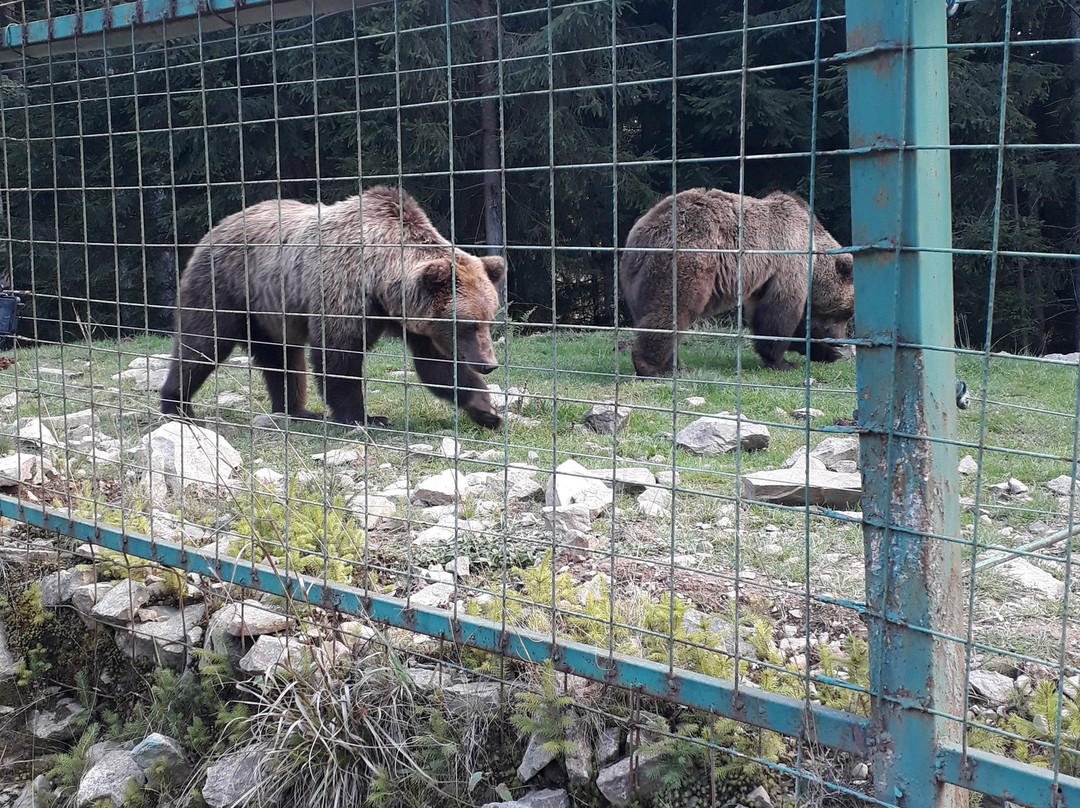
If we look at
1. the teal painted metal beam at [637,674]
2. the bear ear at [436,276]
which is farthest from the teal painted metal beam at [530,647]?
the bear ear at [436,276]

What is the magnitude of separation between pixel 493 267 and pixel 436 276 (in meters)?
0.94

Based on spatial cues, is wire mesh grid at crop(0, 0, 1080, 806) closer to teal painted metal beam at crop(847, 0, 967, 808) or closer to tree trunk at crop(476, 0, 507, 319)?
teal painted metal beam at crop(847, 0, 967, 808)

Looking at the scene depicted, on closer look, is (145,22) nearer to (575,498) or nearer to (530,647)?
(575,498)

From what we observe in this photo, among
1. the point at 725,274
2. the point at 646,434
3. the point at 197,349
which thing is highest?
the point at 725,274

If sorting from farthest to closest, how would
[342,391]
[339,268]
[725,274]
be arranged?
1. [725,274]
2. [342,391]
3. [339,268]

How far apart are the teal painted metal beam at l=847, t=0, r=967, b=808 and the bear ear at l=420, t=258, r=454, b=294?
4.18 metres

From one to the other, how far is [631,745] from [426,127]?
42.7 ft

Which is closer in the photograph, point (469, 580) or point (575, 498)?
point (469, 580)

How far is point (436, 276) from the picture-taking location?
241 inches

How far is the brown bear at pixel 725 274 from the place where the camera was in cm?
857

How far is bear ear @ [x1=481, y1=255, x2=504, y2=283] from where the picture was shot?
689 centimetres

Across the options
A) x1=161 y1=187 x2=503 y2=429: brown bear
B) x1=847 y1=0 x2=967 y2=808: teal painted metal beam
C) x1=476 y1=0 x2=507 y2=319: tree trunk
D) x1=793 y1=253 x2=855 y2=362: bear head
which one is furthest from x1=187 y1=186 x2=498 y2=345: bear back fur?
x1=476 y1=0 x2=507 y2=319: tree trunk

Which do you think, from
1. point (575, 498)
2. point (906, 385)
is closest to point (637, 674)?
point (906, 385)

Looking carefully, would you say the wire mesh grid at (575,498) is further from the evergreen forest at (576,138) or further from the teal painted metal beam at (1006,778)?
the evergreen forest at (576,138)
